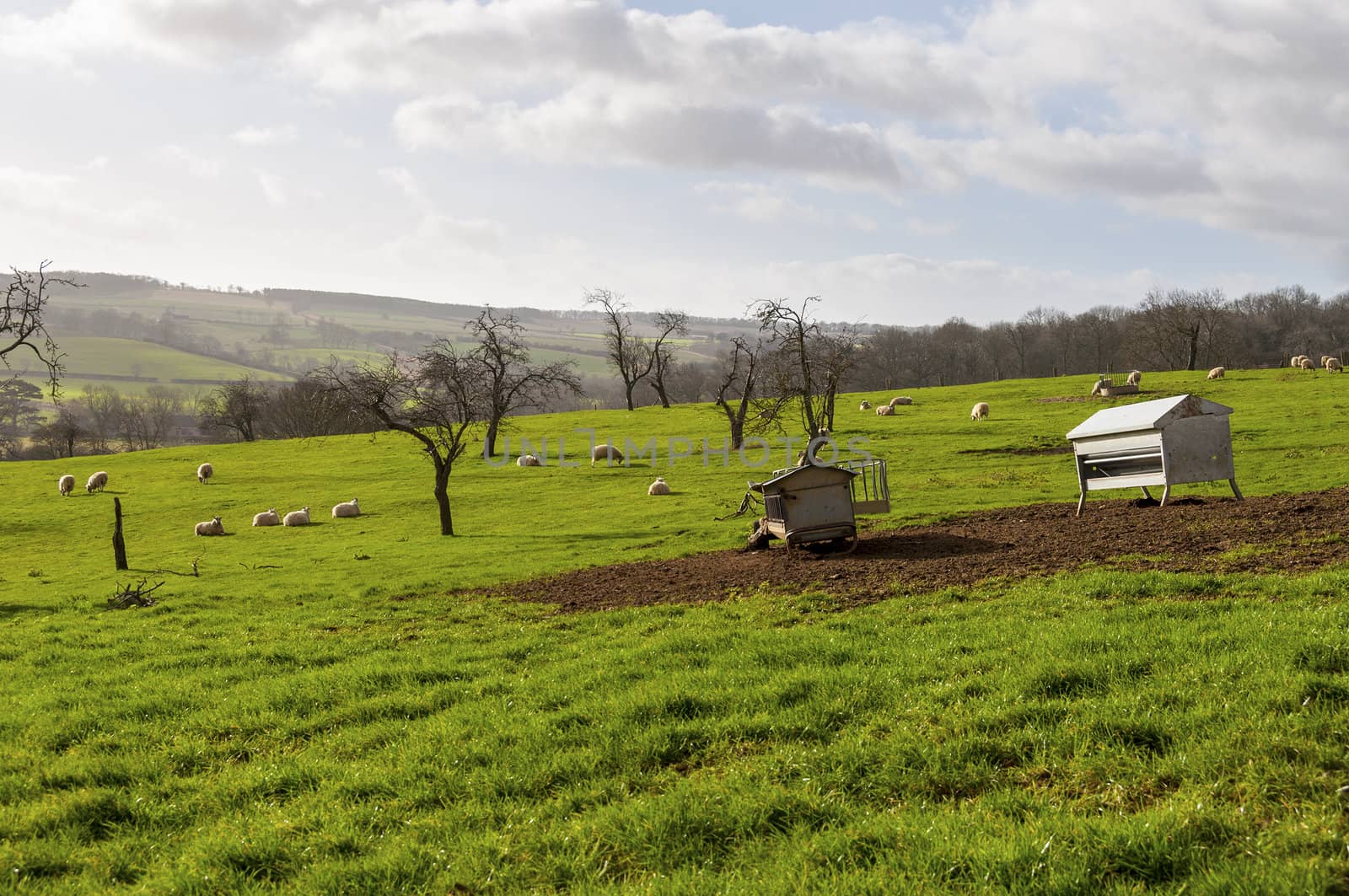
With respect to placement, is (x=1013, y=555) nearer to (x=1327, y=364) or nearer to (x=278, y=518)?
(x=278, y=518)

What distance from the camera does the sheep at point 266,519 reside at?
42969 millimetres

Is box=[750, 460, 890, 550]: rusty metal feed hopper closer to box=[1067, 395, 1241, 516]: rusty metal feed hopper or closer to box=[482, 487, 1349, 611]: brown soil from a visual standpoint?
box=[482, 487, 1349, 611]: brown soil

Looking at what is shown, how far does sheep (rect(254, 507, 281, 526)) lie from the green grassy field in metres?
27.4

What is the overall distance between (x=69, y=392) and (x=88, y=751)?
214 m

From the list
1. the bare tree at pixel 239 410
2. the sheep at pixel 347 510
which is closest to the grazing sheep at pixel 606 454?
the sheep at pixel 347 510

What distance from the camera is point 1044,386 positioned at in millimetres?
79562

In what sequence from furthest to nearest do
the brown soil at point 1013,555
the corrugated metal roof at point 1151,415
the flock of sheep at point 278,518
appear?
1. the flock of sheep at point 278,518
2. the corrugated metal roof at point 1151,415
3. the brown soil at point 1013,555

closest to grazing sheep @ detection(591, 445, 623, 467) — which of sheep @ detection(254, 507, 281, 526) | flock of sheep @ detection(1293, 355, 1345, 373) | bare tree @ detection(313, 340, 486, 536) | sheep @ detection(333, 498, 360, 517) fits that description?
bare tree @ detection(313, 340, 486, 536)

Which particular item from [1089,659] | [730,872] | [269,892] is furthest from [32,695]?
[1089,659]

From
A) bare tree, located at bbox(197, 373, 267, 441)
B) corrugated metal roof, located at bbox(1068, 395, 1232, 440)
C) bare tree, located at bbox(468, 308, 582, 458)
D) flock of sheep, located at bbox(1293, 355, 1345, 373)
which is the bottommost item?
corrugated metal roof, located at bbox(1068, 395, 1232, 440)

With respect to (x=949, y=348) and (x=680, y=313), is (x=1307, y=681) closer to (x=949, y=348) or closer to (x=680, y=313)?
(x=680, y=313)

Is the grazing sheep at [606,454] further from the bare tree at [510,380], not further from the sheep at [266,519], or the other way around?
the sheep at [266,519]

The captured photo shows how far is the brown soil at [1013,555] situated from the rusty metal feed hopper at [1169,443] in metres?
0.75

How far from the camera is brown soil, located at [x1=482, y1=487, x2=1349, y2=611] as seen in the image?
14758 mm
